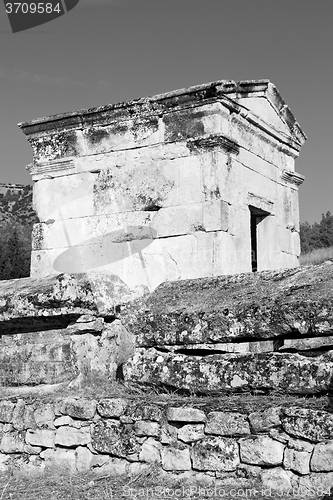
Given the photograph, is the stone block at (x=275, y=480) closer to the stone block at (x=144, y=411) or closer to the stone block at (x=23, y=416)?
the stone block at (x=144, y=411)

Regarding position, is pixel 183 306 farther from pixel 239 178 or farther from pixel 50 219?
pixel 50 219

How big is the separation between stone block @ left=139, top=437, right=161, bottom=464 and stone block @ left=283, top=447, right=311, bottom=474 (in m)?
0.73

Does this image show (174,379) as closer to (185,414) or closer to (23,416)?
(185,414)

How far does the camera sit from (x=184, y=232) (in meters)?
6.74

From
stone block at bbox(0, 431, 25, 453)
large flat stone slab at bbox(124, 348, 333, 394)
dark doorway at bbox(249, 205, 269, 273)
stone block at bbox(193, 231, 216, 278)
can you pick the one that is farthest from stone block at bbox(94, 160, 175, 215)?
stone block at bbox(0, 431, 25, 453)

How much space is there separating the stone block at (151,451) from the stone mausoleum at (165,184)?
3.40 metres

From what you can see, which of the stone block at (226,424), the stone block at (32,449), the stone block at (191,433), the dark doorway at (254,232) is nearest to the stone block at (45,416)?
the stone block at (32,449)

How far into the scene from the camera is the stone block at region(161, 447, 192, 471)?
3256 millimetres

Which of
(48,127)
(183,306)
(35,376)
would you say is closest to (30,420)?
(35,376)

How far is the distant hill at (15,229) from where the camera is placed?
26491mm

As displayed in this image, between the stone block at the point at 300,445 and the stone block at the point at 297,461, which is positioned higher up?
the stone block at the point at 300,445

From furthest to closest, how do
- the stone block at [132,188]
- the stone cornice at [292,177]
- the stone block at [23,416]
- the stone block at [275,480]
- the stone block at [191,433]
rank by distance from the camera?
1. the stone cornice at [292,177]
2. the stone block at [132,188]
3. the stone block at [23,416]
4. the stone block at [191,433]
5. the stone block at [275,480]

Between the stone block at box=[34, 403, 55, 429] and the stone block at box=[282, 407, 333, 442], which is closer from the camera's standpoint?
the stone block at box=[282, 407, 333, 442]

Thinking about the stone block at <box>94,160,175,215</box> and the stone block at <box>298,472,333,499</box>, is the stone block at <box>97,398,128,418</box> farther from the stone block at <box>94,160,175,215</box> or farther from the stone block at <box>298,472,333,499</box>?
the stone block at <box>94,160,175,215</box>
